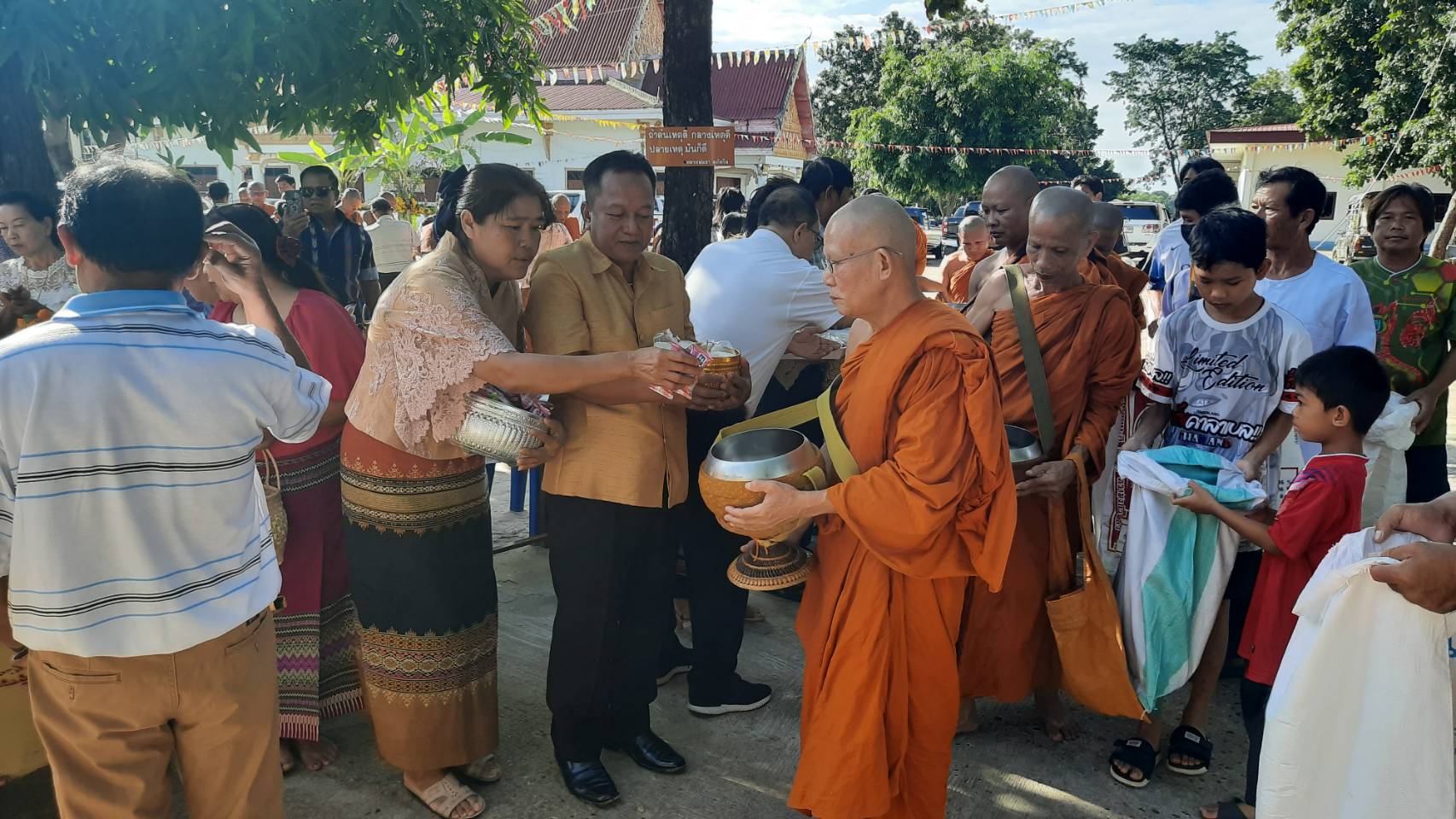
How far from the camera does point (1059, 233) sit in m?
3.34

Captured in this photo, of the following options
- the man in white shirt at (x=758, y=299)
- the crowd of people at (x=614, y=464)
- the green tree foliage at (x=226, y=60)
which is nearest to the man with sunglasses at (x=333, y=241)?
the green tree foliage at (x=226, y=60)

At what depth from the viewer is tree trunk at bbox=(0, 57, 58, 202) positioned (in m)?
4.11

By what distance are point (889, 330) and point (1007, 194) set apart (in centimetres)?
173

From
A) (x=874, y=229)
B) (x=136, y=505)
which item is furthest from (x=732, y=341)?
(x=136, y=505)

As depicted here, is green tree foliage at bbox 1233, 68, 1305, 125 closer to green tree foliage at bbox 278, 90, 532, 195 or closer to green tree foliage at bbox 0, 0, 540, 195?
green tree foliage at bbox 278, 90, 532, 195

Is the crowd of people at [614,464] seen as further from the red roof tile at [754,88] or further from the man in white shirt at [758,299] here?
the red roof tile at [754,88]

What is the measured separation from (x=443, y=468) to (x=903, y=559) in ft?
4.74

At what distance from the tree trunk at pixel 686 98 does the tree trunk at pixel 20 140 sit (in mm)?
2901

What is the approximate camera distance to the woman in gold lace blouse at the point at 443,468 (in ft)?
8.75

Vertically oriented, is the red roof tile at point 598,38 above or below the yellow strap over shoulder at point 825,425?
above

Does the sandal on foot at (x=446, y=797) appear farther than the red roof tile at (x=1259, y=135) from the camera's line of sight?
No

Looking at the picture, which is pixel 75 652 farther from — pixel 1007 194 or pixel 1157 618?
pixel 1007 194

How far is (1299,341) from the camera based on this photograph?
3.27 metres

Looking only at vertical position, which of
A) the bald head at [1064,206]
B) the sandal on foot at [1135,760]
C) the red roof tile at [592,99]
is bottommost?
the sandal on foot at [1135,760]
